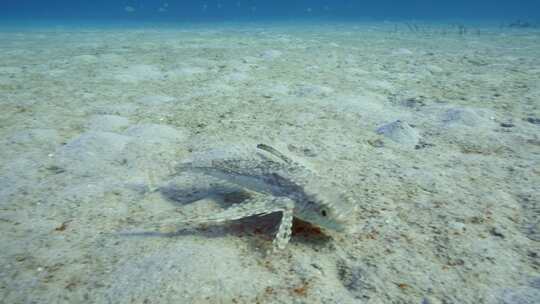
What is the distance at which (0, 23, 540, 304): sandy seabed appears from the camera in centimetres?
254

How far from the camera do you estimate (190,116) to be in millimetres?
6344

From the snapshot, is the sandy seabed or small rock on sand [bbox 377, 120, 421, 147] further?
small rock on sand [bbox 377, 120, 421, 147]

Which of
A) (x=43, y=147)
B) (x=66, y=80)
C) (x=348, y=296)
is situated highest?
(x=66, y=80)

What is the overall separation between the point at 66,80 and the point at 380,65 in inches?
361

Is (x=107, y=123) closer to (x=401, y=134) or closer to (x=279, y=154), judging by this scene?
(x=279, y=154)

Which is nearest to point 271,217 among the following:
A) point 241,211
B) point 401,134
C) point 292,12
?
point 241,211

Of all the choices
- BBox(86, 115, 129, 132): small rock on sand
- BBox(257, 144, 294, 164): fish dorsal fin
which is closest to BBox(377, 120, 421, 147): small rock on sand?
BBox(257, 144, 294, 164): fish dorsal fin

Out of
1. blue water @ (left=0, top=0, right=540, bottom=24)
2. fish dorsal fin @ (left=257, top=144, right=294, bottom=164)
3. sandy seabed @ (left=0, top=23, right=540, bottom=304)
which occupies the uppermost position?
blue water @ (left=0, top=0, right=540, bottom=24)

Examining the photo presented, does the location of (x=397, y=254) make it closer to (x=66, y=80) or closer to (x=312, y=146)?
(x=312, y=146)

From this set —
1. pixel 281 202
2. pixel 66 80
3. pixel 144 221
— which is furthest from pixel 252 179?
pixel 66 80

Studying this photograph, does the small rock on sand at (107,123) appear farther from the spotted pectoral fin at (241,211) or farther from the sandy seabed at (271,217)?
the spotted pectoral fin at (241,211)

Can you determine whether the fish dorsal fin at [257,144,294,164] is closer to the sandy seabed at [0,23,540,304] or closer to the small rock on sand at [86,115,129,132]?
the sandy seabed at [0,23,540,304]

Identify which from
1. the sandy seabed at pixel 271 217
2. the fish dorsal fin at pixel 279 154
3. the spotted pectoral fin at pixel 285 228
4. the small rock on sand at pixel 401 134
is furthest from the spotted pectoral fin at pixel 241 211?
the small rock on sand at pixel 401 134

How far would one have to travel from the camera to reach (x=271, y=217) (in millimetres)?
3293
